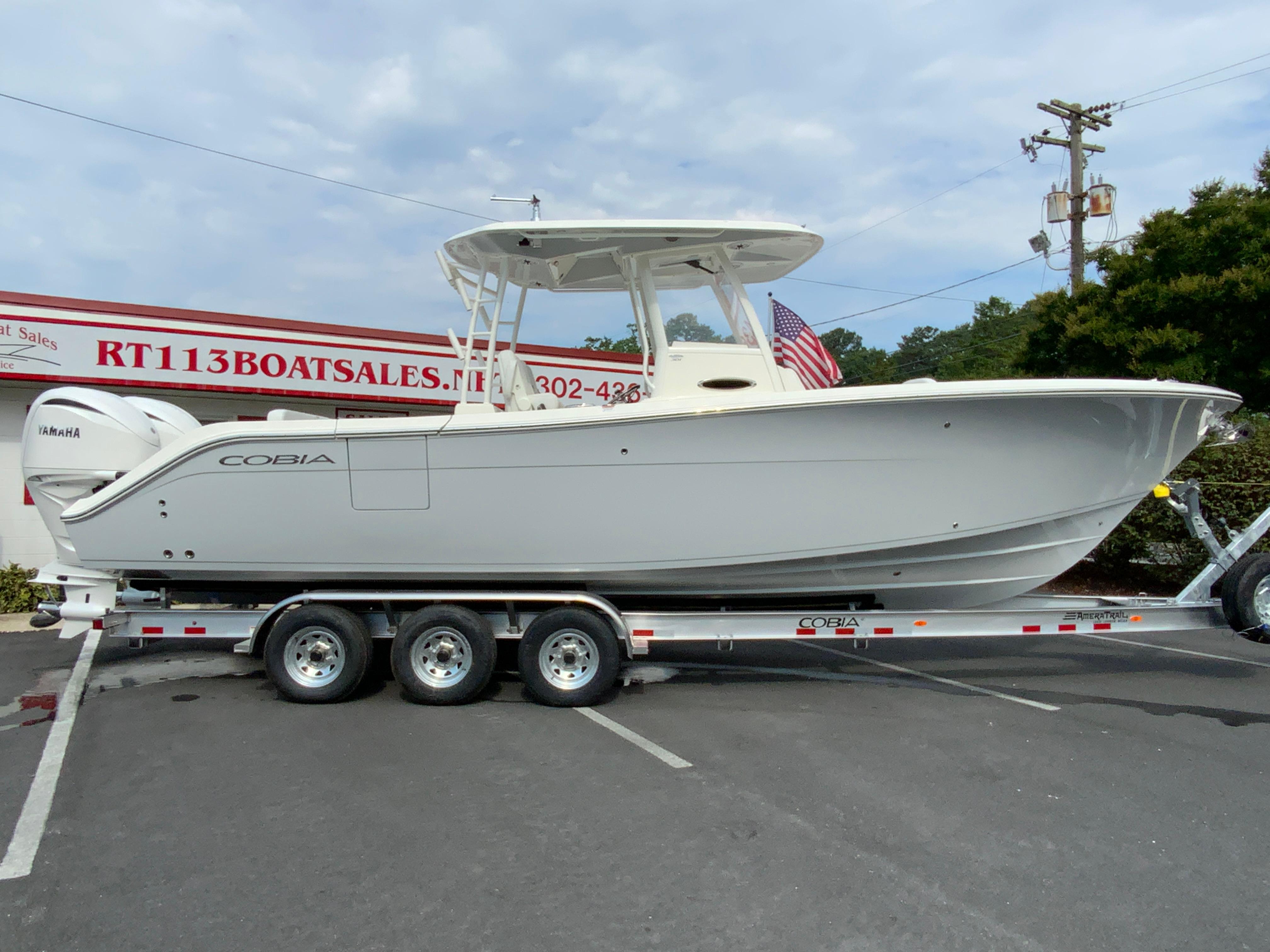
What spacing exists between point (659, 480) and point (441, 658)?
6.41ft

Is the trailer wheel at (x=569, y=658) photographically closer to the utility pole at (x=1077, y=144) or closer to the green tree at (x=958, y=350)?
the utility pole at (x=1077, y=144)

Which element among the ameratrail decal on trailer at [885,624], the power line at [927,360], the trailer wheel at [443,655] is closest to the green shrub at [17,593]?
the trailer wheel at [443,655]

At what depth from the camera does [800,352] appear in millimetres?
5969

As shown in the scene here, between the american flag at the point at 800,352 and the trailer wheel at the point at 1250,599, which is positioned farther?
the american flag at the point at 800,352

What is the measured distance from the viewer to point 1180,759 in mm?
4562

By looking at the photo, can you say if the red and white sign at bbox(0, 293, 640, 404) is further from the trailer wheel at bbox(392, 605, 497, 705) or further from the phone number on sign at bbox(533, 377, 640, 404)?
the trailer wheel at bbox(392, 605, 497, 705)

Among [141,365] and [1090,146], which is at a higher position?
[1090,146]

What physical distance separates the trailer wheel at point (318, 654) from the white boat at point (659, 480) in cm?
32

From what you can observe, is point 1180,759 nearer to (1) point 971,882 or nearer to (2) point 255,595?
(1) point 971,882

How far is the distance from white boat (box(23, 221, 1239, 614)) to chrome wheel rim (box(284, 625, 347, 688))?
402mm

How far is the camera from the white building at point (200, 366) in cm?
958

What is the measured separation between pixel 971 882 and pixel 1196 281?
1244 cm

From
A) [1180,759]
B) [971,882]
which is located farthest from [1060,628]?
[971,882]

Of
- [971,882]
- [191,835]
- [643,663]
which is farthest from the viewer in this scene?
[643,663]
